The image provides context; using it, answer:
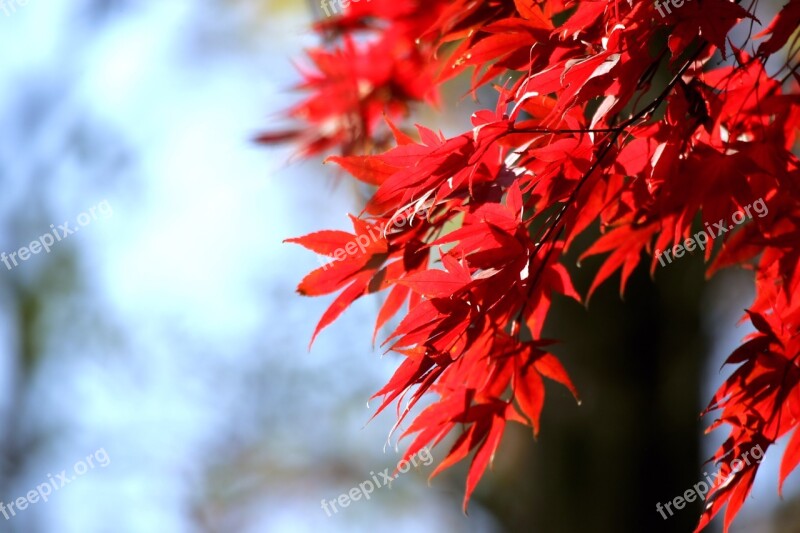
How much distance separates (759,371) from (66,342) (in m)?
4.50

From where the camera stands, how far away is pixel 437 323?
29.6 inches

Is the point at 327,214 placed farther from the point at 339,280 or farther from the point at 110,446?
the point at 339,280

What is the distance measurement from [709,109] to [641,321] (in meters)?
0.80

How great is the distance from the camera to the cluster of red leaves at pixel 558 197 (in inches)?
29.8

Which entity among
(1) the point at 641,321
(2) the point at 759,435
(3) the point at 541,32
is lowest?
(2) the point at 759,435

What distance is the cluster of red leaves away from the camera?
76 cm

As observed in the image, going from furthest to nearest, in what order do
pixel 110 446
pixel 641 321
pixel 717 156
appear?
pixel 110 446 → pixel 641 321 → pixel 717 156

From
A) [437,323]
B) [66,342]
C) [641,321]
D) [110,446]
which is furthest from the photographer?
[66,342]

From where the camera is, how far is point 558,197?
813 mm

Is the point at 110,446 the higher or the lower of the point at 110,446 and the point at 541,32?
the higher

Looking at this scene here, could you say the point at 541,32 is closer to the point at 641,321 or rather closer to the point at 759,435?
the point at 759,435

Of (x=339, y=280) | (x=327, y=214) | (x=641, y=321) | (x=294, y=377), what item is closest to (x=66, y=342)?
(x=294, y=377)

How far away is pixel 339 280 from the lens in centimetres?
84

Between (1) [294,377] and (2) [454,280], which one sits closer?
(2) [454,280]
